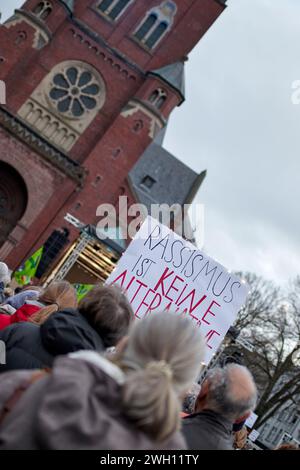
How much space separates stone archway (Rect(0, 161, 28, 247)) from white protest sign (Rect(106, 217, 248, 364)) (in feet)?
63.4

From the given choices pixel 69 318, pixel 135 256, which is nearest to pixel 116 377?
pixel 69 318

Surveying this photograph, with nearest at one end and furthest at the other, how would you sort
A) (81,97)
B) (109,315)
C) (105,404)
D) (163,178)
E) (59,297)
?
(105,404) < (109,315) < (59,297) < (81,97) < (163,178)

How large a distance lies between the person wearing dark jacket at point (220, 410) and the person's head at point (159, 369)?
37.0 inches

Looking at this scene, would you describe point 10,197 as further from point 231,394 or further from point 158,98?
point 231,394

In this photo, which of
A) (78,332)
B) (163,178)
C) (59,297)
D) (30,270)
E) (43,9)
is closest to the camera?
(78,332)

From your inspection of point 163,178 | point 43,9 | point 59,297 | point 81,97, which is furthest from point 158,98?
point 59,297

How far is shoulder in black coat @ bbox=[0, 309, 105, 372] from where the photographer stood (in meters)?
3.00

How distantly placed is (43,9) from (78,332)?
90.2 feet

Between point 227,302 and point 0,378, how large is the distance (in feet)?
17.5

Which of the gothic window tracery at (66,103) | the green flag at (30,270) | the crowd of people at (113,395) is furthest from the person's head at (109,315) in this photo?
the gothic window tracery at (66,103)

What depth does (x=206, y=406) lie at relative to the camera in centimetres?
317

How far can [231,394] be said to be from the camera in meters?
3.11

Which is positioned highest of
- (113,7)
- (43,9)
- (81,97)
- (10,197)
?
(113,7)

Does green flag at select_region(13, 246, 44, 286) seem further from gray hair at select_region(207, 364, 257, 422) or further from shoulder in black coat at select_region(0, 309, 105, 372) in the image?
gray hair at select_region(207, 364, 257, 422)
